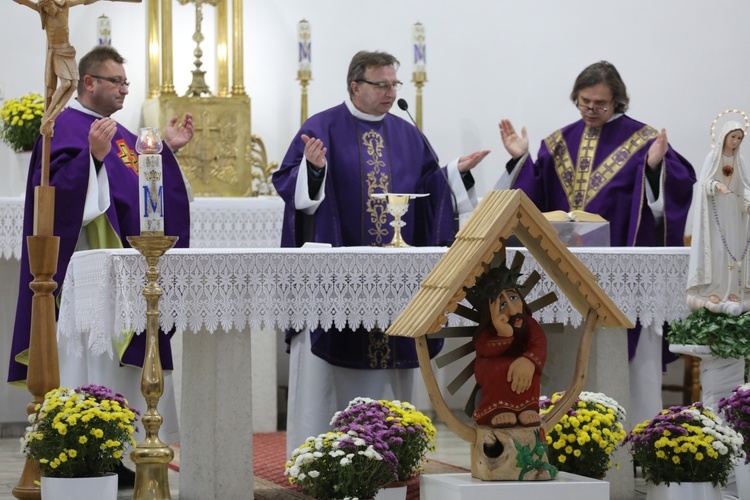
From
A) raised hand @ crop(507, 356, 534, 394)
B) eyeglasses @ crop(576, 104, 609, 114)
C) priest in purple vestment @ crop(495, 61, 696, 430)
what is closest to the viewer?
raised hand @ crop(507, 356, 534, 394)

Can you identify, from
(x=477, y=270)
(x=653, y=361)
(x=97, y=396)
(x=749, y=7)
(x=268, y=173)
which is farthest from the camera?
(x=749, y=7)

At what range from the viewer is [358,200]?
269 inches

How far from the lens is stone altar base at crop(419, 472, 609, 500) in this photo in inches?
171

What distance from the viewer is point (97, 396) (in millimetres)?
5375

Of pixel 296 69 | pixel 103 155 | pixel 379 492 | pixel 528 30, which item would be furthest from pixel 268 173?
pixel 379 492

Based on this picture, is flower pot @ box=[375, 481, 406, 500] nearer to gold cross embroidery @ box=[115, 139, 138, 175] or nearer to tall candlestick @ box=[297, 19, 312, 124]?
gold cross embroidery @ box=[115, 139, 138, 175]

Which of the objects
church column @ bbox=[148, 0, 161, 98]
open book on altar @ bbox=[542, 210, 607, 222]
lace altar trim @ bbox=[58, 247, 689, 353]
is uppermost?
church column @ bbox=[148, 0, 161, 98]

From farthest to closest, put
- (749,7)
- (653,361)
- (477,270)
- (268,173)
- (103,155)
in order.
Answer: (749,7), (268,173), (653,361), (103,155), (477,270)

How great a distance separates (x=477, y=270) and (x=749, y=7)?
644cm

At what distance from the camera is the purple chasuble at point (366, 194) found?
658cm

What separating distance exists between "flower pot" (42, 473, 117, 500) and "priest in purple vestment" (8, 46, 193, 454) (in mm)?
1034

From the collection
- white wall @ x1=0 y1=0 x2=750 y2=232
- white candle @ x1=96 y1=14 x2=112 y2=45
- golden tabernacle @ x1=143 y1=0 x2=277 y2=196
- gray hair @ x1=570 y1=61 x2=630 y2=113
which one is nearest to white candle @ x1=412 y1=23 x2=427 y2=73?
white wall @ x1=0 y1=0 x2=750 y2=232

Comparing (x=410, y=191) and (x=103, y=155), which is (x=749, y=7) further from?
(x=103, y=155)

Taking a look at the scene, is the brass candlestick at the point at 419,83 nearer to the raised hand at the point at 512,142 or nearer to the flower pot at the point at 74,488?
the raised hand at the point at 512,142
